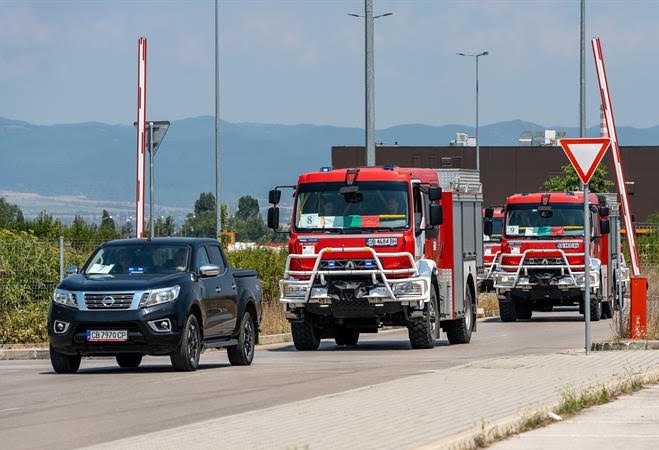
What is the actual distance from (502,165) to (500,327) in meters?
91.4

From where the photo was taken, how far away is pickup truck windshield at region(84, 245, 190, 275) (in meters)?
22.9

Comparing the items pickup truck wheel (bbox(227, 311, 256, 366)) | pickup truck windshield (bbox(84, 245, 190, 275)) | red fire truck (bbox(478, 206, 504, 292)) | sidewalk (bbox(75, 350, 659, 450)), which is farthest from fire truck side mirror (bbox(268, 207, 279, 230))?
red fire truck (bbox(478, 206, 504, 292))

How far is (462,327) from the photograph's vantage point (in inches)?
1198

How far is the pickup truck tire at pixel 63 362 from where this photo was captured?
22.5 metres

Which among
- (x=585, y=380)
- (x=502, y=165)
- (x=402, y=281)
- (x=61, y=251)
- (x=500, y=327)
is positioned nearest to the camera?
(x=585, y=380)

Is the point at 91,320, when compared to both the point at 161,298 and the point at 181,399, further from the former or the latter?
the point at 181,399

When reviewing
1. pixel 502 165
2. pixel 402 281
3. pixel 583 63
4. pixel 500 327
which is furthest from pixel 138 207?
pixel 502 165

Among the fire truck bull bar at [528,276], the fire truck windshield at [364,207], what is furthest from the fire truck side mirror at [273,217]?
the fire truck bull bar at [528,276]

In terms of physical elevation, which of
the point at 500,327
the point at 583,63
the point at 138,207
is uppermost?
the point at 583,63

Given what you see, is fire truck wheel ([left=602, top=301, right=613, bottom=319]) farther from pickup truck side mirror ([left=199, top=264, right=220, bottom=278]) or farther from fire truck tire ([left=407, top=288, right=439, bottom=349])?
pickup truck side mirror ([left=199, top=264, right=220, bottom=278])

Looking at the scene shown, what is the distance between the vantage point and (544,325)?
39781mm

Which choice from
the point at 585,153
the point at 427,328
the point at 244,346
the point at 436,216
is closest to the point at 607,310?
the point at 427,328

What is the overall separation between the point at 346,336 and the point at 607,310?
48.6 feet

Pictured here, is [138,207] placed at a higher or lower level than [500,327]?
higher
